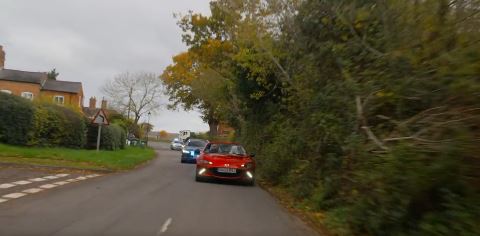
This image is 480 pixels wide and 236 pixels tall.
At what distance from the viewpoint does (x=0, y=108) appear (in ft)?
73.2

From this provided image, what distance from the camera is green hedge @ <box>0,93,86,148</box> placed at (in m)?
22.5

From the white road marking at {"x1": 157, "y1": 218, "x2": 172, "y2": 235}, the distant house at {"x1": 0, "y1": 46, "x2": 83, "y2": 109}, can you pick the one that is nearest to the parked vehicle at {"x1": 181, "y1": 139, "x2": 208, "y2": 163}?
the white road marking at {"x1": 157, "y1": 218, "x2": 172, "y2": 235}

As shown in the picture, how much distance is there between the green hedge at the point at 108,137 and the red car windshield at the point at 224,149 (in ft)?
44.8

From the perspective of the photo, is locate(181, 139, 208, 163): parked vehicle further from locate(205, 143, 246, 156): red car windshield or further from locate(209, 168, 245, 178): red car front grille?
locate(209, 168, 245, 178): red car front grille

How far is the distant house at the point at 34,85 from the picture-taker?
58.0m

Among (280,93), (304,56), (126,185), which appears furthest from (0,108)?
(304,56)

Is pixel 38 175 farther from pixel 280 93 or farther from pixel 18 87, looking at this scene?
pixel 18 87

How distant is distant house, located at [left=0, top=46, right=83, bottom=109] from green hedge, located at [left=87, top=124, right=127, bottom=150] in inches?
630

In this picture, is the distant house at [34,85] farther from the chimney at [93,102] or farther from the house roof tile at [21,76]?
the chimney at [93,102]

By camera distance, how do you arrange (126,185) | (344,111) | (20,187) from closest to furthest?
(344,111)
(20,187)
(126,185)

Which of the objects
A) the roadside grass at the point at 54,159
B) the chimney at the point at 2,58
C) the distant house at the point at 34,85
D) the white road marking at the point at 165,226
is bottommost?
the white road marking at the point at 165,226

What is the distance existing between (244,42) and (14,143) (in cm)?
1040

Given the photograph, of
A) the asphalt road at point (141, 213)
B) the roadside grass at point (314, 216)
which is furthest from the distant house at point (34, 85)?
the roadside grass at point (314, 216)

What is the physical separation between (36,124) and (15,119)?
1.00 m
